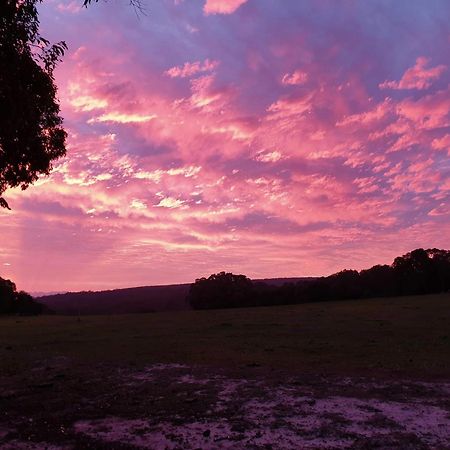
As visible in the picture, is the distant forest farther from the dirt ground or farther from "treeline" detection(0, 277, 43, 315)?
the dirt ground

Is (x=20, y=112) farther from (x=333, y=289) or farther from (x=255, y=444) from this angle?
(x=333, y=289)

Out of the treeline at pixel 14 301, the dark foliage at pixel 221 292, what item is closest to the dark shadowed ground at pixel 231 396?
the dark foliage at pixel 221 292

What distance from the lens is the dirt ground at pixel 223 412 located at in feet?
29.9

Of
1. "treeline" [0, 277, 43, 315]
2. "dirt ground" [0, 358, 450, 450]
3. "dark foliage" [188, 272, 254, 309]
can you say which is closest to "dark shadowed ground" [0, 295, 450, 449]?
"dirt ground" [0, 358, 450, 450]

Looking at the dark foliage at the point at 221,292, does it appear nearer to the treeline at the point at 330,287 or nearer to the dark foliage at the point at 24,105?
the treeline at the point at 330,287

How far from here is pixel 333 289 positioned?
92688 mm

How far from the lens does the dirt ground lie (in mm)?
9109

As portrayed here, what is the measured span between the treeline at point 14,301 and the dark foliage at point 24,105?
90.3 metres

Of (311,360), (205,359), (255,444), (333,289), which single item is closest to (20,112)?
(255,444)

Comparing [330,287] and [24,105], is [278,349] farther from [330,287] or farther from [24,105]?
[330,287]

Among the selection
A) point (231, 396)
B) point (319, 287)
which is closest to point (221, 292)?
point (319, 287)

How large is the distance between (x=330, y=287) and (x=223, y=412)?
85907mm

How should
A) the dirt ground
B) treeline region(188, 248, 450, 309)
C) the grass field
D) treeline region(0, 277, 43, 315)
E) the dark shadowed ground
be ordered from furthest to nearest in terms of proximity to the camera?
treeline region(0, 277, 43, 315) → treeline region(188, 248, 450, 309) → the grass field → the dark shadowed ground → the dirt ground

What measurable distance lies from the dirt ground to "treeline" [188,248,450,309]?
79.7 meters
